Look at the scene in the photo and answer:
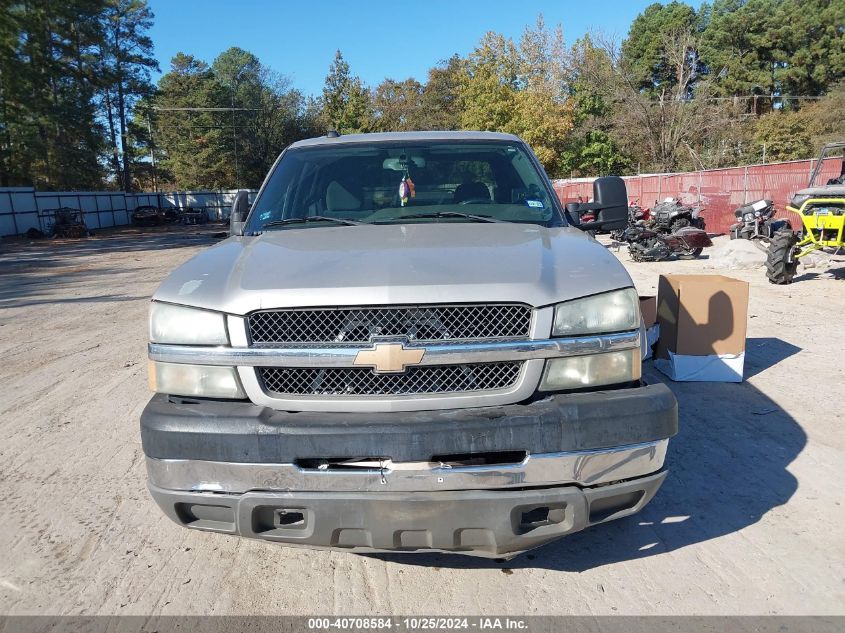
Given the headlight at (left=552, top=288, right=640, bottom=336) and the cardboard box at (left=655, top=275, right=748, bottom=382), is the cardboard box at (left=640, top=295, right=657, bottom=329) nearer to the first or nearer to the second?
the cardboard box at (left=655, top=275, right=748, bottom=382)

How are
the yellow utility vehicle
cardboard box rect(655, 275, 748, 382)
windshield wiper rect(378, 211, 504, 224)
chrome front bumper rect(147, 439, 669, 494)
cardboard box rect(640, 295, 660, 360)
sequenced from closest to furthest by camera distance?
1. chrome front bumper rect(147, 439, 669, 494)
2. windshield wiper rect(378, 211, 504, 224)
3. cardboard box rect(655, 275, 748, 382)
4. cardboard box rect(640, 295, 660, 360)
5. the yellow utility vehicle

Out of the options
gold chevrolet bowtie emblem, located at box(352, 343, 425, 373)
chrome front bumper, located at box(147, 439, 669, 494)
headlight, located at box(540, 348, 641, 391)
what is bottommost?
chrome front bumper, located at box(147, 439, 669, 494)

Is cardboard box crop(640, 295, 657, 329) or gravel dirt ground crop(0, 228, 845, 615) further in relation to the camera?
cardboard box crop(640, 295, 657, 329)

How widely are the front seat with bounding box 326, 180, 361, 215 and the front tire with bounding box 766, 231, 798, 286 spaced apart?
881 centimetres

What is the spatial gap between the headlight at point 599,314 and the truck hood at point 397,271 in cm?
4

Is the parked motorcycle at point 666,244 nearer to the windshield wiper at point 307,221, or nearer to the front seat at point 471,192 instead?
the front seat at point 471,192

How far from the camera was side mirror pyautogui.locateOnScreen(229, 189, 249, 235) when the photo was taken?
380cm

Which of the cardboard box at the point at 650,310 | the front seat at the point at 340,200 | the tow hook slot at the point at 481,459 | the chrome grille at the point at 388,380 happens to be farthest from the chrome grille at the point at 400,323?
the cardboard box at the point at 650,310

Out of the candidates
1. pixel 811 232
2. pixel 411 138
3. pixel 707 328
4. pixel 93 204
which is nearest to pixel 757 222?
pixel 811 232

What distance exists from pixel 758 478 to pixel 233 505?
3.01m

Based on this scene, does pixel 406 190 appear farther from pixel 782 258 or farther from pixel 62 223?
pixel 62 223

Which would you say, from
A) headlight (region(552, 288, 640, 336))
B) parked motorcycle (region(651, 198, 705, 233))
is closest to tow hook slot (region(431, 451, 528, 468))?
headlight (region(552, 288, 640, 336))

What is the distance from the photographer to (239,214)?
4082 mm

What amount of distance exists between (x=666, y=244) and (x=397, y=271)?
13167 millimetres
